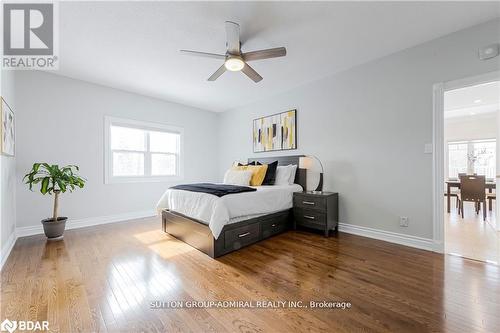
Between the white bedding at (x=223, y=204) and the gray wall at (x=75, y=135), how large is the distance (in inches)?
55.0

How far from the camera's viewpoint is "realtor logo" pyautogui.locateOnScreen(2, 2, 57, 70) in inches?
80.3

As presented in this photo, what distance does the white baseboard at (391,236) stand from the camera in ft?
8.48

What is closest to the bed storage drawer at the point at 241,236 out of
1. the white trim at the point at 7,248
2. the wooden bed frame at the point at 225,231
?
the wooden bed frame at the point at 225,231

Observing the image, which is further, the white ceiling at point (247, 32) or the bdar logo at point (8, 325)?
the white ceiling at point (247, 32)

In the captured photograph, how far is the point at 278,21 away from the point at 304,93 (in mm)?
1874

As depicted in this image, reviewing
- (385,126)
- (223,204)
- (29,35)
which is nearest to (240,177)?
(223,204)

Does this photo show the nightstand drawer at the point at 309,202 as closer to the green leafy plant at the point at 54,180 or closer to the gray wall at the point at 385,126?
the gray wall at the point at 385,126

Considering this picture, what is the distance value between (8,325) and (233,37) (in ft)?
9.49

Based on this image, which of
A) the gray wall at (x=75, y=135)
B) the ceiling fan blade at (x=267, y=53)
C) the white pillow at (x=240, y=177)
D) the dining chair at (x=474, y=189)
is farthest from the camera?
the dining chair at (x=474, y=189)

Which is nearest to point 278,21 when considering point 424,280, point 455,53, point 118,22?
point 118,22

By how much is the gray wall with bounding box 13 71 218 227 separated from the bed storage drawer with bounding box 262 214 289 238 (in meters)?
2.85

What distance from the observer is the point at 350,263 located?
7.26 ft

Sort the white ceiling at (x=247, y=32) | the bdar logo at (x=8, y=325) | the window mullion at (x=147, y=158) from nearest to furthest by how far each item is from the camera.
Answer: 1. the bdar logo at (x=8, y=325)
2. the white ceiling at (x=247, y=32)
3. the window mullion at (x=147, y=158)

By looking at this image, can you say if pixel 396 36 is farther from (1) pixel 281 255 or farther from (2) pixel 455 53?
(1) pixel 281 255
